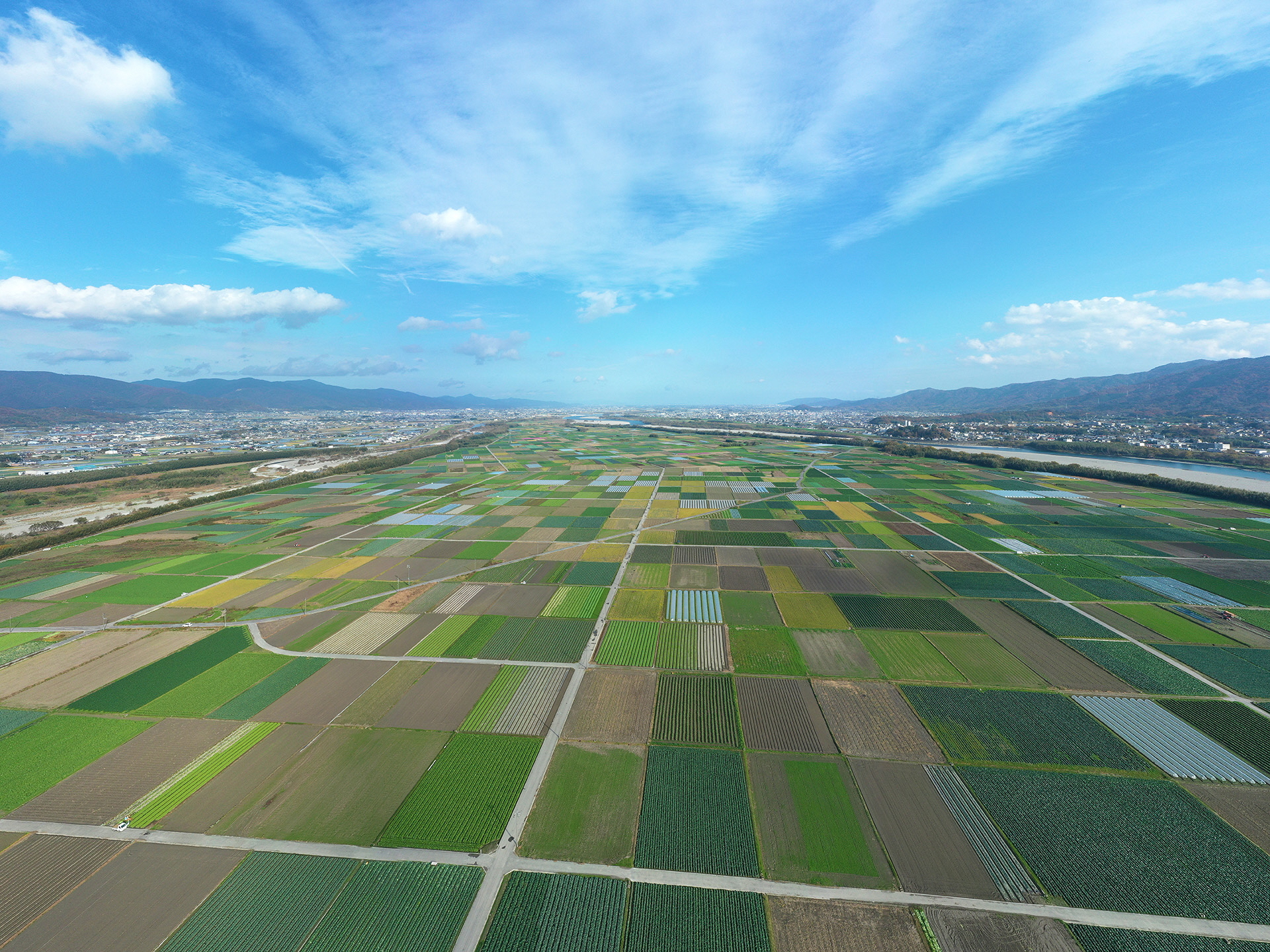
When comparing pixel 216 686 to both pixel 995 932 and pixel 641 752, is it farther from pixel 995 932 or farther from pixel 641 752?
pixel 995 932

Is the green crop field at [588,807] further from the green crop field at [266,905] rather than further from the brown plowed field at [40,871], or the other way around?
the brown plowed field at [40,871]

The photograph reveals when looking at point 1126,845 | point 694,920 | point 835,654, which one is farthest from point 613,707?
point 1126,845

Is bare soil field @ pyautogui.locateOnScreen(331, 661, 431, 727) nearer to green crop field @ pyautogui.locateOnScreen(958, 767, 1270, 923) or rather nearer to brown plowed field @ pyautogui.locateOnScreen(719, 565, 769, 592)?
brown plowed field @ pyautogui.locateOnScreen(719, 565, 769, 592)

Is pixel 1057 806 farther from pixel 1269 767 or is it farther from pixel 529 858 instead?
pixel 529 858

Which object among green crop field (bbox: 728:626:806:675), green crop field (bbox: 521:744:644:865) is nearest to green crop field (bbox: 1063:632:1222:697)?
green crop field (bbox: 728:626:806:675)

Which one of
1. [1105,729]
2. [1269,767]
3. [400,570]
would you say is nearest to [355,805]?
[400,570]
